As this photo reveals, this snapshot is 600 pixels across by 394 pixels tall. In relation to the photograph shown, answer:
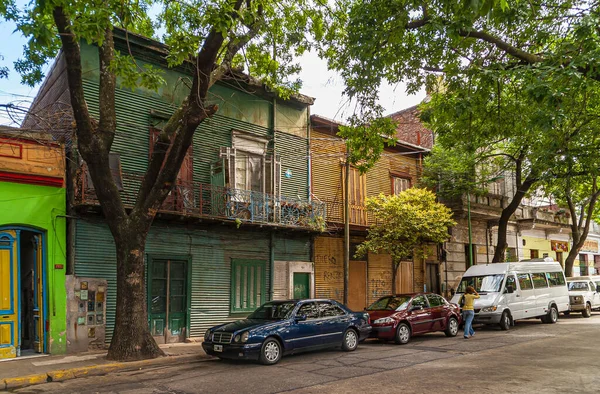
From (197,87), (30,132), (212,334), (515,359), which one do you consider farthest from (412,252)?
(30,132)

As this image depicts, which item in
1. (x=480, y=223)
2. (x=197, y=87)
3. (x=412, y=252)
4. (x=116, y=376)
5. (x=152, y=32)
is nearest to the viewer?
(x=116, y=376)

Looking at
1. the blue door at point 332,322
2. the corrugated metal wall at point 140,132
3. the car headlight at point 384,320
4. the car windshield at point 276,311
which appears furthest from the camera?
the corrugated metal wall at point 140,132

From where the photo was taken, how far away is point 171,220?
1481 centimetres

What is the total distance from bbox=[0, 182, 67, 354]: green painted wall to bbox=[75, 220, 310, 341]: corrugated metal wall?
0.51 metres

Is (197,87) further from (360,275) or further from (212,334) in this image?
(360,275)

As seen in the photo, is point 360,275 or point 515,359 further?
point 360,275

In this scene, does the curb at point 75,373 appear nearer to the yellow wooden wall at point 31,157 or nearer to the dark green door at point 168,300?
the dark green door at point 168,300

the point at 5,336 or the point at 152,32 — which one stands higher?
the point at 152,32

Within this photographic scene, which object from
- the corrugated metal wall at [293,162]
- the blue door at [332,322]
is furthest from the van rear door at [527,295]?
the blue door at [332,322]

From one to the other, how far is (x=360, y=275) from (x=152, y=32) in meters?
12.2

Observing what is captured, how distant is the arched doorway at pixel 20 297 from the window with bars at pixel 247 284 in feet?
18.9

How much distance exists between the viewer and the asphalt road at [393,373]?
28.2ft

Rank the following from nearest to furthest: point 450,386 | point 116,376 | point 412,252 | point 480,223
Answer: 1. point 450,386
2. point 116,376
3. point 412,252
4. point 480,223

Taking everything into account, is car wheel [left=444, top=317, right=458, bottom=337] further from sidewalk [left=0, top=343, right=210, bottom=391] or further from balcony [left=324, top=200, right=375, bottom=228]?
sidewalk [left=0, top=343, right=210, bottom=391]
